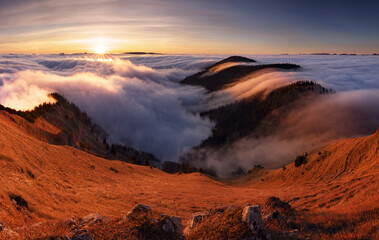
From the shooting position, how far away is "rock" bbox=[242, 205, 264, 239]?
246 inches

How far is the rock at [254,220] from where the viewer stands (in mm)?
6254

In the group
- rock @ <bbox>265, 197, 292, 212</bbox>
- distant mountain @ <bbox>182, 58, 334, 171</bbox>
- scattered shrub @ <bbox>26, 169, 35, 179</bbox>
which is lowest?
distant mountain @ <bbox>182, 58, 334, 171</bbox>

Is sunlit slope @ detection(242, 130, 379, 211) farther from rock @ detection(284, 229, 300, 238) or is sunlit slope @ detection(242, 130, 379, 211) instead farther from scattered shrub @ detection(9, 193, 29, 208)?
scattered shrub @ detection(9, 193, 29, 208)

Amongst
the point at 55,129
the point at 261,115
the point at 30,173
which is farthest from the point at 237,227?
the point at 261,115

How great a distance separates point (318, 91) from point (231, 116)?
62.6 meters

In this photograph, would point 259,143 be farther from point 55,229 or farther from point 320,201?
point 55,229

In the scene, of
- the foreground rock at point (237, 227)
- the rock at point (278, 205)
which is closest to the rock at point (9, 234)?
the foreground rock at point (237, 227)

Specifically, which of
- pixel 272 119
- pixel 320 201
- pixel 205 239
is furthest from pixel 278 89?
pixel 205 239

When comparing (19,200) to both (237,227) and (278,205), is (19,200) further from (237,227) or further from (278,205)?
(278,205)

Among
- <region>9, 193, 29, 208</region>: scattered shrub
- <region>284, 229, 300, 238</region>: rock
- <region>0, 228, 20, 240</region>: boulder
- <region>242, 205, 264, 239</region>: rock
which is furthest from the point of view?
<region>9, 193, 29, 208</region>: scattered shrub

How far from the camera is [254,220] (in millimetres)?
6414

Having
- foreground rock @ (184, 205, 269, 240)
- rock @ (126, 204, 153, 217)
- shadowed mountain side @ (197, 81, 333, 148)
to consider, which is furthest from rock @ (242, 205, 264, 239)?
shadowed mountain side @ (197, 81, 333, 148)

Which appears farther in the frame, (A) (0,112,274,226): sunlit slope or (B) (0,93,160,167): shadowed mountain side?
(B) (0,93,160,167): shadowed mountain side

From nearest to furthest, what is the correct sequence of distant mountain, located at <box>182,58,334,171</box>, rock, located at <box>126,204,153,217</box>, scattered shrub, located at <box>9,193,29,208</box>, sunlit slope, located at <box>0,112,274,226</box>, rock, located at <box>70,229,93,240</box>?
rock, located at <box>70,229,93,240</box>
rock, located at <box>126,204,153,217</box>
scattered shrub, located at <box>9,193,29,208</box>
sunlit slope, located at <box>0,112,274,226</box>
distant mountain, located at <box>182,58,334,171</box>
